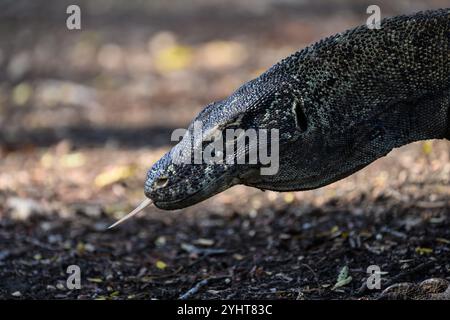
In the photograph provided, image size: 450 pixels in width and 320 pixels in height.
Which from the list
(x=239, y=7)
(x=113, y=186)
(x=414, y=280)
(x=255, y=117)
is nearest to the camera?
(x=255, y=117)

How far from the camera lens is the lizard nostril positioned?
12.6ft

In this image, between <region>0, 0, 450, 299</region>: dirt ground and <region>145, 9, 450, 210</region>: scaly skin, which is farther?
<region>0, 0, 450, 299</region>: dirt ground

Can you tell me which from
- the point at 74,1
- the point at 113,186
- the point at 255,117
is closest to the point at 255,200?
the point at 113,186

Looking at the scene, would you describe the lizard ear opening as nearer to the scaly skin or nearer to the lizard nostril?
the scaly skin

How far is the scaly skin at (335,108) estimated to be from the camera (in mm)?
3867

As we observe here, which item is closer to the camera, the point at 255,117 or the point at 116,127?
the point at 255,117

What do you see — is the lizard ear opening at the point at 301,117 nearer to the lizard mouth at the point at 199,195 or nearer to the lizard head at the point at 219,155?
the lizard head at the point at 219,155

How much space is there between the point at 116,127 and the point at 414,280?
4.75 metres

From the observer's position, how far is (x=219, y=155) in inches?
152

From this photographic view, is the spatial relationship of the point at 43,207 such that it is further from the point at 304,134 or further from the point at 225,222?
the point at 304,134

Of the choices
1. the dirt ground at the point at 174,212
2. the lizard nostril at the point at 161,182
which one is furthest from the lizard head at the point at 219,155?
the dirt ground at the point at 174,212

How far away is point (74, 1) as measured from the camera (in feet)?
41.8

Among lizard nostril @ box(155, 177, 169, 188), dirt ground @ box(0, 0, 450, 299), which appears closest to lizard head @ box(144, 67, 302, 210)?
lizard nostril @ box(155, 177, 169, 188)

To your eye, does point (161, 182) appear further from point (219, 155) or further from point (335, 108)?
point (335, 108)
